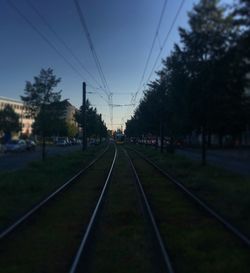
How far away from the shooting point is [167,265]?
322 inches

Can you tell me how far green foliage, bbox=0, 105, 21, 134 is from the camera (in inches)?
4739

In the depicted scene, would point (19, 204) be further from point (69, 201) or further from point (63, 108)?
point (63, 108)

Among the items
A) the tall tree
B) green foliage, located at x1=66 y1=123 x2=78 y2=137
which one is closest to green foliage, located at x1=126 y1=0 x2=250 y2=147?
the tall tree

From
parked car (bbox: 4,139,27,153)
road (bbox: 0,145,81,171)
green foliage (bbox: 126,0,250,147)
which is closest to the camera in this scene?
green foliage (bbox: 126,0,250,147)

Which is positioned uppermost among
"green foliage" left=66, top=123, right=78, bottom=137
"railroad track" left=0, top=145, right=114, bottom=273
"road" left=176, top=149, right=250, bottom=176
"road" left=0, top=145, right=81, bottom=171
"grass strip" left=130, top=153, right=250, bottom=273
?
"green foliage" left=66, top=123, right=78, bottom=137

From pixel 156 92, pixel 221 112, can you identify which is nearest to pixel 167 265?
pixel 221 112

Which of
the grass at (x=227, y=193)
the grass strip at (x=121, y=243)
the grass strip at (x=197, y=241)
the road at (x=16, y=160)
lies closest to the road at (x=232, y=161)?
the grass at (x=227, y=193)

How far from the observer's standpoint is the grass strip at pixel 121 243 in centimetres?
842

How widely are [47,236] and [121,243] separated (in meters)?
1.64

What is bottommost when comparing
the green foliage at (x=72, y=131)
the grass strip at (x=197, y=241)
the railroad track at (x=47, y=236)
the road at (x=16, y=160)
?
the railroad track at (x=47, y=236)

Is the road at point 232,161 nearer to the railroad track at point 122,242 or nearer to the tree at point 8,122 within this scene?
the railroad track at point 122,242

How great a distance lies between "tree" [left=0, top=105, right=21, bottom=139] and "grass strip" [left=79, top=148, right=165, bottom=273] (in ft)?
350

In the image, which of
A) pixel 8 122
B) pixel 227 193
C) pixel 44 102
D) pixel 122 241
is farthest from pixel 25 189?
pixel 8 122

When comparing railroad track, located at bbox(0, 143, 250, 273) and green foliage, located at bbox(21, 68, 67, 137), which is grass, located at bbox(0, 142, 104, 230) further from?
green foliage, located at bbox(21, 68, 67, 137)
